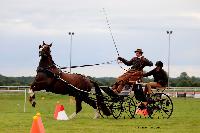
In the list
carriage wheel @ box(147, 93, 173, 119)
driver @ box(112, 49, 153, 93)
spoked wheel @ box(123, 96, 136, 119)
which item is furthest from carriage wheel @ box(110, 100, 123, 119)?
carriage wheel @ box(147, 93, 173, 119)

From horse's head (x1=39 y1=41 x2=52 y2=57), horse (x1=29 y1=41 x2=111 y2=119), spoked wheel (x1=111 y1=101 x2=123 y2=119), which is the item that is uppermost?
horse's head (x1=39 y1=41 x2=52 y2=57)

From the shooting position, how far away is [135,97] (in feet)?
76.0

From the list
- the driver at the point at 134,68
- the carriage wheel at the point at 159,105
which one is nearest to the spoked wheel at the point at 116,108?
the driver at the point at 134,68

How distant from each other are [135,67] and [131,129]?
5469 mm

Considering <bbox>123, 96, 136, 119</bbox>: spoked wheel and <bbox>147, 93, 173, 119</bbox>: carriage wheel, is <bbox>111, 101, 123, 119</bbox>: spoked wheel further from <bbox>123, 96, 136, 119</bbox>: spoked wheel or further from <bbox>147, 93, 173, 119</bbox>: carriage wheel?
<bbox>147, 93, 173, 119</bbox>: carriage wheel

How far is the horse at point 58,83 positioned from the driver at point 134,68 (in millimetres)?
1136

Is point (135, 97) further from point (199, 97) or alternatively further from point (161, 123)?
point (199, 97)

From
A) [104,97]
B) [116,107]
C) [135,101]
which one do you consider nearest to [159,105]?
[135,101]

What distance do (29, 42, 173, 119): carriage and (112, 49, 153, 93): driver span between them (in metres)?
0.21

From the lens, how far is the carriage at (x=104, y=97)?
22444mm

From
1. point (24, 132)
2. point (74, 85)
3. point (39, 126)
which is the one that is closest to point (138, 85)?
point (74, 85)

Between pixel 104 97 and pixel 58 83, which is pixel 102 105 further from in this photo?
pixel 58 83

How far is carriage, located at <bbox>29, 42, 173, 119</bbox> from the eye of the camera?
2244 cm

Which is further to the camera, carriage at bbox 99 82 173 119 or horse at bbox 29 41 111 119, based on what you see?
carriage at bbox 99 82 173 119
